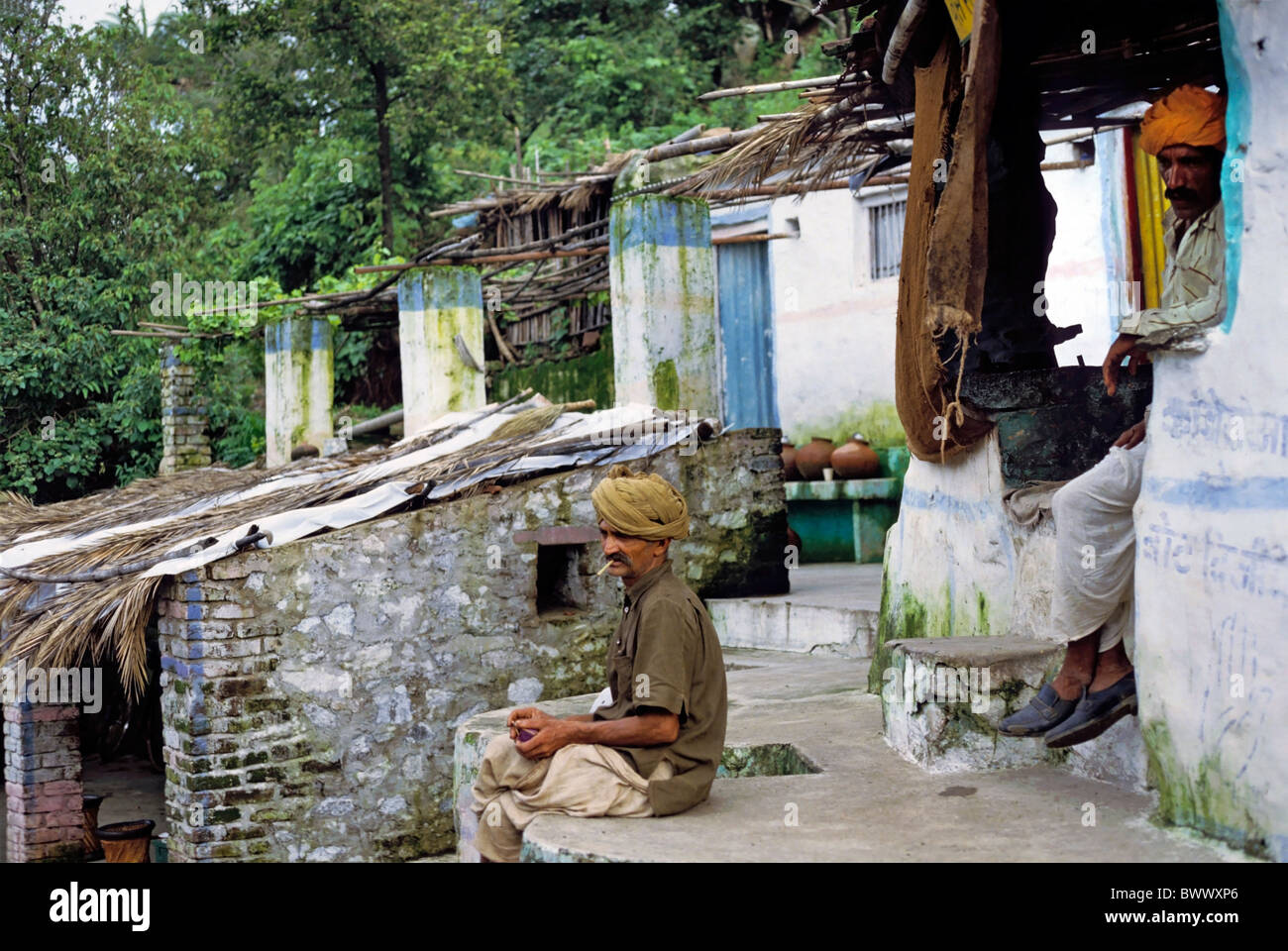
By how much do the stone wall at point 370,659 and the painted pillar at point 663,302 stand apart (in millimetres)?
946

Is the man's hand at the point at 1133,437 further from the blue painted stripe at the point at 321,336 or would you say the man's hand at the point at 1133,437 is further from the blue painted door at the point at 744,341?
the blue painted stripe at the point at 321,336

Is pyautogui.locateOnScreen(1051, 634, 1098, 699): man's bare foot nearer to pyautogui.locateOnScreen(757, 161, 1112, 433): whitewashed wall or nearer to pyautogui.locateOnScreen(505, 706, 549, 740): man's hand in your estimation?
pyautogui.locateOnScreen(505, 706, 549, 740): man's hand

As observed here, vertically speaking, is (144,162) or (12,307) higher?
(144,162)

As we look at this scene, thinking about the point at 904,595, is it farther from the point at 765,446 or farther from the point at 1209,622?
the point at 765,446

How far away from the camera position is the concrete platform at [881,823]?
12.7ft

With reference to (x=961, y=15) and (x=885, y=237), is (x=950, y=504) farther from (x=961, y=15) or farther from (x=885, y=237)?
(x=885, y=237)

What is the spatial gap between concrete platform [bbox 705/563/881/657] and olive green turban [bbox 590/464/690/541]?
385cm

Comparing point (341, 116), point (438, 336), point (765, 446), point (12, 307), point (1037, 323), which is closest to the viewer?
point (1037, 323)

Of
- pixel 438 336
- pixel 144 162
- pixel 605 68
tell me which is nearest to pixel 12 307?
pixel 144 162

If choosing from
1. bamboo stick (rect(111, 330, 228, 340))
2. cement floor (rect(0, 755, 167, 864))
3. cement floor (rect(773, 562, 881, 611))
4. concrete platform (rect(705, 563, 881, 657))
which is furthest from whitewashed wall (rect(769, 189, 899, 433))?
cement floor (rect(0, 755, 167, 864))

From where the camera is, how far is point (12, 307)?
16.0m

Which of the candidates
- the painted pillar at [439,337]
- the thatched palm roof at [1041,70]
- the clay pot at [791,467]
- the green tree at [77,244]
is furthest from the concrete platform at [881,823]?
the green tree at [77,244]

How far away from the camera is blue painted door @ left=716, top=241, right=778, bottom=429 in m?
14.4
